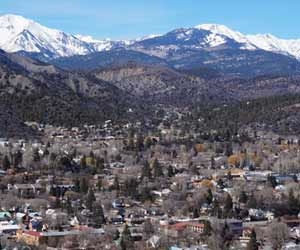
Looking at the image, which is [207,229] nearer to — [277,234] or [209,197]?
[277,234]

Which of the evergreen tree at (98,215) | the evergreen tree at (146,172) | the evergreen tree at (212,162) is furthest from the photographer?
the evergreen tree at (212,162)

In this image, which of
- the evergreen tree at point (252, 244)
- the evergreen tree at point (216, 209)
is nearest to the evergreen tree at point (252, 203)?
the evergreen tree at point (216, 209)

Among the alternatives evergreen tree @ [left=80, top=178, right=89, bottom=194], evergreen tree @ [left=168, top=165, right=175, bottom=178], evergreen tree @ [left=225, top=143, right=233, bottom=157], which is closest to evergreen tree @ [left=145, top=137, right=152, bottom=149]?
evergreen tree @ [left=225, top=143, right=233, bottom=157]

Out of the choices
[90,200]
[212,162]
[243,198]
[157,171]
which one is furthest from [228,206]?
[212,162]

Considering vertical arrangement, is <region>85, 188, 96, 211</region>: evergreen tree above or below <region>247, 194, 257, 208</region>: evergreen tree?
above

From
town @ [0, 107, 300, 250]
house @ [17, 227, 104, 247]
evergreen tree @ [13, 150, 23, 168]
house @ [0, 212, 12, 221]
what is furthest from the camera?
evergreen tree @ [13, 150, 23, 168]

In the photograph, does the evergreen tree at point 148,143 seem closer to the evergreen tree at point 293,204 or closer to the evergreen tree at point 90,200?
the evergreen tree at point 90,200

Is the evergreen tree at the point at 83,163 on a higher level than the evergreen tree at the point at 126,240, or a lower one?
higher

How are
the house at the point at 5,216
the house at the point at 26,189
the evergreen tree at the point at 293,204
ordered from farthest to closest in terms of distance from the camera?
the house at the point at 26,189 → the evergreen tree at the point at 293,204 → the house at the point at 5,216

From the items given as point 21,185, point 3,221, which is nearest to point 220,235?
point 3,221

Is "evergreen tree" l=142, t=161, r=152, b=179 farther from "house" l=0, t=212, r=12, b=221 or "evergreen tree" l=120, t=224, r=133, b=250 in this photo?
"evergreen tree" l=120, t=224, r=133, b=250

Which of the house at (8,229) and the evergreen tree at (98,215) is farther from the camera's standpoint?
the evergreen tree at (98,215)
